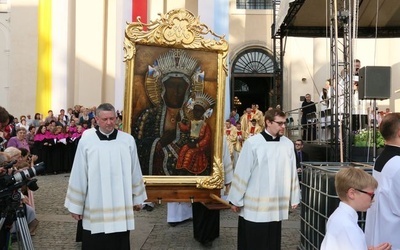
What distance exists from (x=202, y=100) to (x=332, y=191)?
2.32 meters

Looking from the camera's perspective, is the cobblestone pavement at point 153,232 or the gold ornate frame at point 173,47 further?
the cobblestone pavement at point 153,232

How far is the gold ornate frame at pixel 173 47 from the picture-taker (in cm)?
662

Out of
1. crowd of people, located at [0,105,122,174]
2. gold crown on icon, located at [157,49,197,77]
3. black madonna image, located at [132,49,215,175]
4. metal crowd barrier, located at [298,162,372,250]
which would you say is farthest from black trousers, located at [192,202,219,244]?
crowd of people, located at [0,105,122,174]

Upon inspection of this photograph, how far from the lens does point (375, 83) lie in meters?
9.11

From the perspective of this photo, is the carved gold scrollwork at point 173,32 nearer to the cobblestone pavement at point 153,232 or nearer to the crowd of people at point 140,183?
the crowd of people at point 140,183

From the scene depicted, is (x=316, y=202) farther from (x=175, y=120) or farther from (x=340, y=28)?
(x=340, y=28)

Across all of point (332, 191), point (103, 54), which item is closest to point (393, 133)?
point (332, 191)

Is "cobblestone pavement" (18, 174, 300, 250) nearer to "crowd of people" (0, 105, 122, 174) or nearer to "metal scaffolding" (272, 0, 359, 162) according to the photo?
"metal scaffolding" (272, 0, 359, 162)

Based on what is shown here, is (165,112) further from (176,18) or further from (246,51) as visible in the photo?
(246,51)

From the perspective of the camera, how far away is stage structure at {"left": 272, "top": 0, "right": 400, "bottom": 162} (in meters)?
10.7

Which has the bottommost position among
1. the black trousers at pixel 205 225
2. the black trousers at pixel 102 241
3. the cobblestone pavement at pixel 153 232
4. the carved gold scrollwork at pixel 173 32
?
the cobblestone pavement at pixel 153 232

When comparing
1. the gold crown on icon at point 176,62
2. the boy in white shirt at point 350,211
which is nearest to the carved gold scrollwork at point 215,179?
the gold crown on icon at point 176,62

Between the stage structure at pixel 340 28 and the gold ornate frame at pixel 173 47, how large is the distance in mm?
4261

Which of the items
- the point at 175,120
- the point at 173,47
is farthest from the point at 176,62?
the point at 175,120
